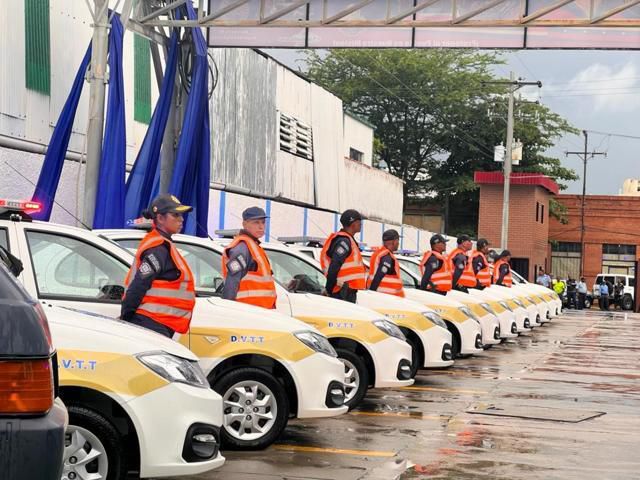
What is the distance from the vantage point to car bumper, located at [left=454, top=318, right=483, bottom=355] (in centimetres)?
1666

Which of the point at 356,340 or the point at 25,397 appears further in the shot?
the point at 356,340

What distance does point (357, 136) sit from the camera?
147ft

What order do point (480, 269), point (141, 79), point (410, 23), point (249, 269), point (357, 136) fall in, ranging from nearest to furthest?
1. point (249, 269)
2. point (410, 23)
3. point (141, 79)
4. point (480, 269)
5. point (357, 136)

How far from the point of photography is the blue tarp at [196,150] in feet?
60.3

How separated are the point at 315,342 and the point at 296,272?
11.1 ft

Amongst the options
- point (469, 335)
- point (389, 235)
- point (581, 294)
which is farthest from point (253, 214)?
point (581, 294)

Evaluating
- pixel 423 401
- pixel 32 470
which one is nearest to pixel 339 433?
pixel 423 401

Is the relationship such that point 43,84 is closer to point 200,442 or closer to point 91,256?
point 91,256

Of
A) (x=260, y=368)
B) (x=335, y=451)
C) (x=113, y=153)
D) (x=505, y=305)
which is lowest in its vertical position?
(x=335, y=451)

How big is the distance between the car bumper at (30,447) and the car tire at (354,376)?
24.4 feet

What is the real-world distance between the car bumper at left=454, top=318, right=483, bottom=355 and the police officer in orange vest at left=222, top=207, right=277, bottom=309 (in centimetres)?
697

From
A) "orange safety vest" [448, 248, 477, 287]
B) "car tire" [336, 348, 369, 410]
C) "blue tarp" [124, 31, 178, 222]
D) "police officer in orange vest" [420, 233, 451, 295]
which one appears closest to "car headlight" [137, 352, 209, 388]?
"car tire" [336, 348, 369, 410]

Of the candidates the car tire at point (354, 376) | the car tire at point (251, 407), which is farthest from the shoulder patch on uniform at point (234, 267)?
the car tire at point (354, 376)

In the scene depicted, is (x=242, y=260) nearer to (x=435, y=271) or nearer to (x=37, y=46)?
(x=435, y=271)
